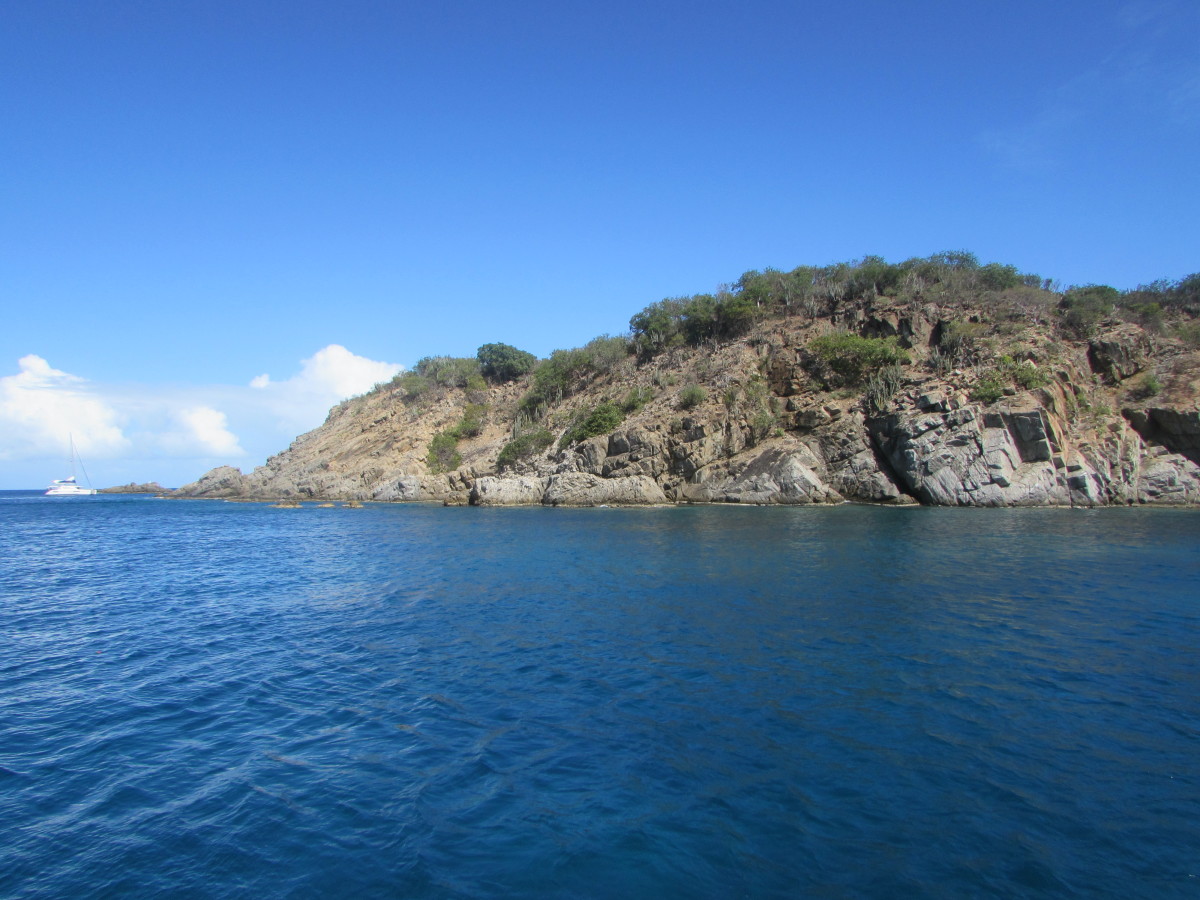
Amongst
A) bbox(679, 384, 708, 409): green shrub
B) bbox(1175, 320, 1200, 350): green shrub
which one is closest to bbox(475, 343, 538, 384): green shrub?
bbox(679, 384, 708, 409): green shrub

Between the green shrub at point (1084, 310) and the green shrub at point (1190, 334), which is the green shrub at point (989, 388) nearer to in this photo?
the green shrub at point (1084, 310)

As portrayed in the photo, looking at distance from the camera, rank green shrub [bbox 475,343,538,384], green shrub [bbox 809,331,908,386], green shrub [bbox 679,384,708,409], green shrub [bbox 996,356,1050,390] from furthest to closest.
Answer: green shrub [bbox 475,343,538,384] < green shrub [bbox 679,384,708,409] < green shrub [bbox 809,331,908,386] < green shrub [bbox 996,356,1050,390]

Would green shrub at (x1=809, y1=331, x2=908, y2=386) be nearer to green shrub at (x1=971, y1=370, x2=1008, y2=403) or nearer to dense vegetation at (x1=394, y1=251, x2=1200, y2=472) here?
dense vegetation at (x1=394, y1=251, x2=1200, y2=472)

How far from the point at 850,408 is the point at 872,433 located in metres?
3.49

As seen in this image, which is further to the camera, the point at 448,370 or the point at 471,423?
the point at 448,370

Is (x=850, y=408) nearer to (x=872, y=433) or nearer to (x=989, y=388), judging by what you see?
(x=872, y=433)

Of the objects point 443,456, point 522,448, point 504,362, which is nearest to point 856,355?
point 522,448

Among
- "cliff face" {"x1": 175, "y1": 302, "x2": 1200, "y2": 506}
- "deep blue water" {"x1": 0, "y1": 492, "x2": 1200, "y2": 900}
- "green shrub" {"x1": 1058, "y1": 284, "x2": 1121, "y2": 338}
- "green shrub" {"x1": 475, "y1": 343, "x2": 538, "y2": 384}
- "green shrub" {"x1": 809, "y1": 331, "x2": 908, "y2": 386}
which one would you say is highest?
"green shrub" {"x1": 475, "y1": 343, "x2": 538, "y2": 384}

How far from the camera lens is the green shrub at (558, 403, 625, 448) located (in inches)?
2547

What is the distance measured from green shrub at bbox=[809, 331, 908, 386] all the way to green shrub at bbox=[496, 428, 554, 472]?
95.5ft

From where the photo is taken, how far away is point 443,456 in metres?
78.9

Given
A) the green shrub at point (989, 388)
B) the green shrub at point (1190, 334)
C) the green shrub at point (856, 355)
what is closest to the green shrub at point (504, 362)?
the green shrub at point (856, 355)

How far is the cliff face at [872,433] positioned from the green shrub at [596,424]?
0.97 metres

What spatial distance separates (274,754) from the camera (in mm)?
9492
